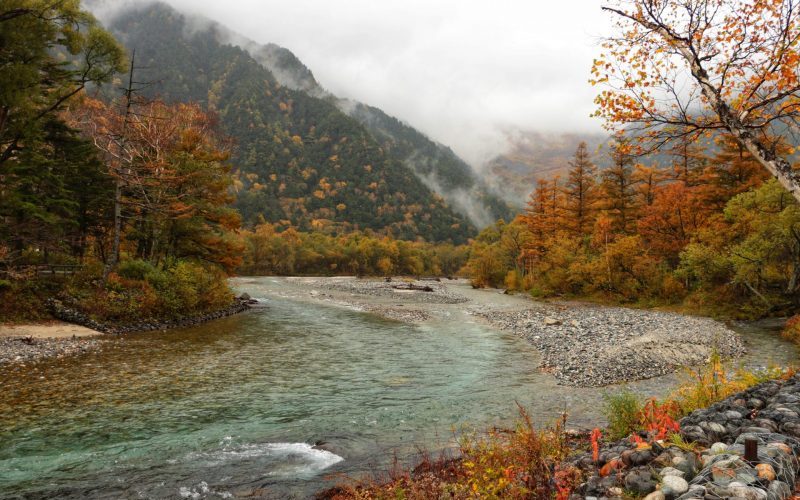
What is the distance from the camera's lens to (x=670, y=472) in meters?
5.10

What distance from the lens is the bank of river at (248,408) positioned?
8484 millimetres

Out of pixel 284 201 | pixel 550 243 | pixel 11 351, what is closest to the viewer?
pixel 11 351

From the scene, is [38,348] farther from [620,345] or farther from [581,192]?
[581,192]

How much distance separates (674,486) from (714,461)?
795mm

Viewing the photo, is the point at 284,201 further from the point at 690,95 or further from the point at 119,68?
the point at 690,95

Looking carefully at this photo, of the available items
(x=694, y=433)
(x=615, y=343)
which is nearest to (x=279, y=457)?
(x=694, y=433)

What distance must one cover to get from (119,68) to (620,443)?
96.2 feet

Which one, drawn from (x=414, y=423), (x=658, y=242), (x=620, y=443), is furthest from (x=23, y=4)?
(x=658, y=242)

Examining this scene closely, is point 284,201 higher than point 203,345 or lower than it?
higher

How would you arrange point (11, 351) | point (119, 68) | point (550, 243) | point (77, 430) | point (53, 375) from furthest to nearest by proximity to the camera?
1. point (550, 243)
2. point (119, 68)
3. point (11, 351)
4. point (53, 375)
5. point (77, 430)

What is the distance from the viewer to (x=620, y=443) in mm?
7008

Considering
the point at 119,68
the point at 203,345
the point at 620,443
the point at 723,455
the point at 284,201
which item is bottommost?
the point at 203,345

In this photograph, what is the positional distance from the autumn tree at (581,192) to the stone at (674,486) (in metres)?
55.7

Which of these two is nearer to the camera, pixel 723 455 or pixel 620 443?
pixel 723 455
